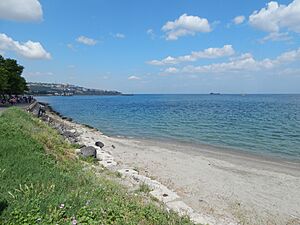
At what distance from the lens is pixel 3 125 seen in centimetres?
1140

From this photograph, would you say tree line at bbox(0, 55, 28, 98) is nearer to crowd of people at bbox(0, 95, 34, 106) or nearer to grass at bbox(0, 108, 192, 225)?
crowd of people at bbox(0, 95, 34, 106)

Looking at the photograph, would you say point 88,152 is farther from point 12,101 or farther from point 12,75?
point 12,75

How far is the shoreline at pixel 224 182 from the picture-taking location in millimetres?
8695

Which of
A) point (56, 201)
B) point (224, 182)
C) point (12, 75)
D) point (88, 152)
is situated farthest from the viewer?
point (12, 75)

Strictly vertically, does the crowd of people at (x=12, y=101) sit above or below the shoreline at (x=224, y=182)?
above

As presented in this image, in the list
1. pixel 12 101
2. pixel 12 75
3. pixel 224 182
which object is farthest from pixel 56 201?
pixel 12 75

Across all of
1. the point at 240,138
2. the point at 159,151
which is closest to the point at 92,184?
the point at 159,151

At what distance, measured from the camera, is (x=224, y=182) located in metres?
12.0

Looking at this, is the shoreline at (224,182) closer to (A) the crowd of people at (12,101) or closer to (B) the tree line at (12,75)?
(A) the crowd of people at (12,101)

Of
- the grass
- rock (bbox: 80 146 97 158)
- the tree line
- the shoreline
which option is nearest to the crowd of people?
the tree line

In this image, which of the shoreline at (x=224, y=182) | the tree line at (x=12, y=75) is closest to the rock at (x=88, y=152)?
the shoreline at (x=224, y=182)

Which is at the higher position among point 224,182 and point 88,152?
point 88,152

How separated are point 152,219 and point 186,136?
2126cm

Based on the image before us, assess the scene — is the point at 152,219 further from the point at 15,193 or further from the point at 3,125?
the point at 3,125
